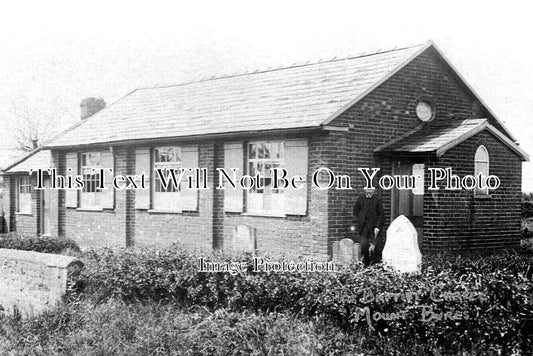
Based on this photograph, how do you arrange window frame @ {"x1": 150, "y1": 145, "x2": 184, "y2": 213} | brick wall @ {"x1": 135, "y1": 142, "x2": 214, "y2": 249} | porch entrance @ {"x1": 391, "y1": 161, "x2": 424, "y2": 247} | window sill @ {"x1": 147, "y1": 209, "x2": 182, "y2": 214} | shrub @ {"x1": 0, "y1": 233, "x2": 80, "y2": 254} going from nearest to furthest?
porch entrance @ {"x1": 391, "y1": 161, "x2": 424, "y2": 247} → brick wall @ {"x1": 135, "y1": 142, "x2": 214, "y2": 249} → shrub @ {"x1": 0, "y1": 233, "x2": 80, "y2": 254} → window sill @ {"x1": 147, "y1": 209, "x2": 182, "y2": 214} → window frame @ {"x1": 150, "y1": 145, "x2": 184, "y2": 213}

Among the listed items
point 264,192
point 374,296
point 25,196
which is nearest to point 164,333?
point 374,296

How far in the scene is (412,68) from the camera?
1786 cm

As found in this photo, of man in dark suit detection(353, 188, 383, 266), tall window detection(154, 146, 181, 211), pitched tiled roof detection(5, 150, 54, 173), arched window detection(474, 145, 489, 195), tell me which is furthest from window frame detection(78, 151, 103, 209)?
arched window detection(474, 145, 489, 195)

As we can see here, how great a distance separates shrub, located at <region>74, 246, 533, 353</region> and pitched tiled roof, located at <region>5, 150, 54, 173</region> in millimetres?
19160

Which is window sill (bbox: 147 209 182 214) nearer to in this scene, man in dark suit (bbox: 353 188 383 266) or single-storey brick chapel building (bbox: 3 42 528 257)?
single-storey brick chapel building (bbox: 3 42 528 257)

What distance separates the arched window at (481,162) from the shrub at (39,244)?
37.3ft

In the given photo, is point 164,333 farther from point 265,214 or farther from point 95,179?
point 95,179

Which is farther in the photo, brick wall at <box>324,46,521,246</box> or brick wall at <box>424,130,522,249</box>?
brick wall at <box>424,130,522,249</box>

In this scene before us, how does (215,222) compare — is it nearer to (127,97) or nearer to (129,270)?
(129,270)

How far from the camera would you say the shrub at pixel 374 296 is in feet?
25.9

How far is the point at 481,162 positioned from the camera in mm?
17438

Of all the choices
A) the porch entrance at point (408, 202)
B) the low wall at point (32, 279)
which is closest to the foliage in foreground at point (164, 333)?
the low wall at point (32, 279)

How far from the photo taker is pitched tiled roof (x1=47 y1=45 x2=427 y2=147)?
16.9m

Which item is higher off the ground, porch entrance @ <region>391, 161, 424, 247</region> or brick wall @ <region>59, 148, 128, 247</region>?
porch entrance @ <region>391, 161, 424, 247</region>
